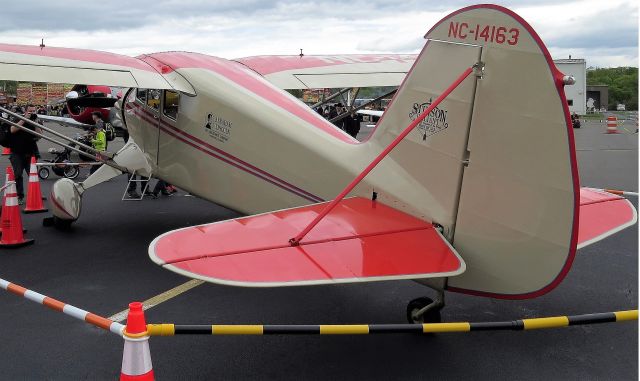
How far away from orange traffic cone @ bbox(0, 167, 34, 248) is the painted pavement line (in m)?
3.09

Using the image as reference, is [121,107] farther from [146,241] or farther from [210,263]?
[210,263]

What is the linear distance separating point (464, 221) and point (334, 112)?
19.5m

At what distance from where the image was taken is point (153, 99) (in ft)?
25.6

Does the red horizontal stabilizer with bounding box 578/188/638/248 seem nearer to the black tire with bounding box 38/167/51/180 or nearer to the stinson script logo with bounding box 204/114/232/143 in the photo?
the stinson script logo with bounding box 204/114/232/143

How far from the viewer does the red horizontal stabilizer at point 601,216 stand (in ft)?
14.3

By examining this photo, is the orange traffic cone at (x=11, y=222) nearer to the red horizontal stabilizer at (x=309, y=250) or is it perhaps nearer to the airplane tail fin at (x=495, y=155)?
the red horizontal stabilizer at (x=309, y=250)

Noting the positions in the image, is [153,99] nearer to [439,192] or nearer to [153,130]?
[153,130]

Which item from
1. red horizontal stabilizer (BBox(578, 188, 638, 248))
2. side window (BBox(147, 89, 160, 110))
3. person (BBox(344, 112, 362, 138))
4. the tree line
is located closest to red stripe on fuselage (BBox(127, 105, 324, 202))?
side window (BBox(147, 89, 160, 110))

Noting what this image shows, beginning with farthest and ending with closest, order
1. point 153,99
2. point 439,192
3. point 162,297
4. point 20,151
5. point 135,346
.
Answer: point 20,151
point 153,99
point 162,297
point 439,192
point 135,346

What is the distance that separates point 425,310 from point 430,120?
1509 millimetres

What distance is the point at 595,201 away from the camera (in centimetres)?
493

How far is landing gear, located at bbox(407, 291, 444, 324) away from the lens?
177 inches

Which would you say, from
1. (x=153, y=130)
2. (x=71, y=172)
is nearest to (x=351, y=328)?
(x=153, y=130)

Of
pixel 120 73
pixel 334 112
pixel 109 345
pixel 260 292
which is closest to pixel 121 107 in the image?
pixel 120 73
